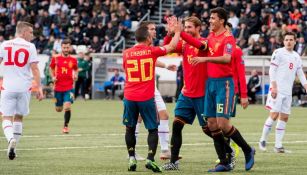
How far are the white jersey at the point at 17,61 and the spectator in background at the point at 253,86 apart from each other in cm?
2395

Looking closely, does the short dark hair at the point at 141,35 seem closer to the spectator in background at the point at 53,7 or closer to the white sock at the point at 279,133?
the white sock at the point at 279,133

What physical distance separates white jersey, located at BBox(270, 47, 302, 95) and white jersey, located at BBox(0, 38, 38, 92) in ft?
16.5

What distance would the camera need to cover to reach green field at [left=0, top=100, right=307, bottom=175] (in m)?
14.4

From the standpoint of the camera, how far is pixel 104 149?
59.8ft

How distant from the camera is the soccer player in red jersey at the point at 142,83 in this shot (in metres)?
14.1

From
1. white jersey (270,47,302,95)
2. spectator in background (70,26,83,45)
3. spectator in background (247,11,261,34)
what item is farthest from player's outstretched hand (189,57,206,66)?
spectator in background (70,26,83,45)

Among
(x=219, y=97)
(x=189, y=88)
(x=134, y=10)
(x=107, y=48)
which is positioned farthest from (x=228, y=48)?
(x=134, y=10)

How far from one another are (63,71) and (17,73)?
803 centimetres

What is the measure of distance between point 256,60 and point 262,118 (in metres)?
11.0

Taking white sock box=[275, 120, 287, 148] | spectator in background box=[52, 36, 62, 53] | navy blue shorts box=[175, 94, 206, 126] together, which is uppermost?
navy blue shorts box=[175, 94, 206, 126]

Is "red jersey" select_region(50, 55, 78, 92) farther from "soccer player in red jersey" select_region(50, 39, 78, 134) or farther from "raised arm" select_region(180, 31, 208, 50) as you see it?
"raised arm" select_region(180, 31, 208, 50)

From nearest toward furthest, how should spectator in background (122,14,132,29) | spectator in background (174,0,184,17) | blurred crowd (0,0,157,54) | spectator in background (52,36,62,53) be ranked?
1. spectator in background (174,0,184,17)
2. spectator in background (52,36,62,53)
3. blurred crowd (0,0,157,54)
4. spectator in background (122,14,132,29)

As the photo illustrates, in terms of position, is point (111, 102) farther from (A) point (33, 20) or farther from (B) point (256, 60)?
(A) point (33, 20)

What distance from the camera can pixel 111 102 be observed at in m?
41.2
